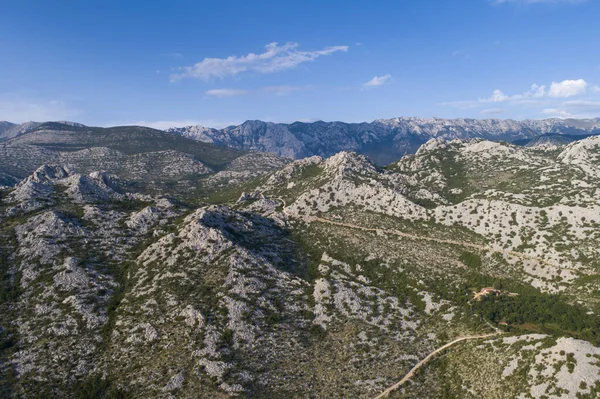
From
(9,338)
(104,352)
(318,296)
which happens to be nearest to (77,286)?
(9,338)

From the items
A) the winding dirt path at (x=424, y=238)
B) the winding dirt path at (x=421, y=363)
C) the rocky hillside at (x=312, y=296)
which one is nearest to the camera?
the winding dirt path at (x=421, y=363)

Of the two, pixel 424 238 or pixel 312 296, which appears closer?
pixel 312 296

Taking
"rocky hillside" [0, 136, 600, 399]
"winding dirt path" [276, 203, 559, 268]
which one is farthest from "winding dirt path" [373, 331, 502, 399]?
"winding dirt path" [276, 203, 559, 268]

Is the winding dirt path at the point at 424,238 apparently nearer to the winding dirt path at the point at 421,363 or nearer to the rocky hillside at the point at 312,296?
the rocky hillside at the point at 312,296

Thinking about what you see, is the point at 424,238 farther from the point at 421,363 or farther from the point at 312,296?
the point at 421,363

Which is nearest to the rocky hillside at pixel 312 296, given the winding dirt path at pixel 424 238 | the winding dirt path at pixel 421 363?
the winding dirt path at pixel 421 363

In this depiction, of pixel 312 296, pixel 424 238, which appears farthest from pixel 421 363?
pixel 424 238

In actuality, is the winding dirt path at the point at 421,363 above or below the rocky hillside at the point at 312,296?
below

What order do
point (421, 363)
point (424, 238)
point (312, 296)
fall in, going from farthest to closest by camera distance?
1. point (424, 238)
2. point (312, 296)
3. point (421, 363)
